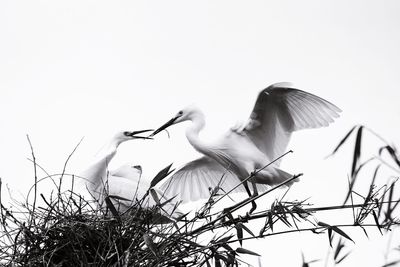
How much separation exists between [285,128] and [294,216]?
7.40 ft

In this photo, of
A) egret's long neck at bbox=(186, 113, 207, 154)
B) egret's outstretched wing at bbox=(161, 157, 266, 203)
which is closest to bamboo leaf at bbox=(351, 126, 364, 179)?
egret's long neck at bbox=(186, 113, 207, 154)

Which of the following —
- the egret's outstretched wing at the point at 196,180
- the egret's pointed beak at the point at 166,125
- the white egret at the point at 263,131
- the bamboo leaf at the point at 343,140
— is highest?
the egret's pointed beak at the point at 166,125

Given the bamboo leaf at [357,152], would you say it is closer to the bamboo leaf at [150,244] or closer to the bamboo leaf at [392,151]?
the bamboo leaf at [392,151]

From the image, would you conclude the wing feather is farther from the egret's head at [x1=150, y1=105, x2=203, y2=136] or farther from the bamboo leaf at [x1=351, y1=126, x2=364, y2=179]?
the bamboo leaf at [x1=351, y1=126, x2=364, y2=179]

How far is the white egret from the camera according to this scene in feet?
13.5

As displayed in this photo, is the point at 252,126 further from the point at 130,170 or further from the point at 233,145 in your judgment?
the point at 130,170

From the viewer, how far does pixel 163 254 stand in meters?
1.89

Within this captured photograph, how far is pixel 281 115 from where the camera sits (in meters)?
4.28

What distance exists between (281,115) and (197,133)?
484 mm

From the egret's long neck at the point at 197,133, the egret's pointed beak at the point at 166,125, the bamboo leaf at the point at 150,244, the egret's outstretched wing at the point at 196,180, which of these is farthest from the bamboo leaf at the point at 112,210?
the egret's outstretched wing at the point at 196,180

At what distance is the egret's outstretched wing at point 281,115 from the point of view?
4.07m

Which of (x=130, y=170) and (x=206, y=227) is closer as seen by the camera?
(x=206, y=227)

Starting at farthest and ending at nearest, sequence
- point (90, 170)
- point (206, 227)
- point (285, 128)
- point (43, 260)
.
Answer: point (285, 128)
point (90, 170)
point (206, 227)
point (43, 260)

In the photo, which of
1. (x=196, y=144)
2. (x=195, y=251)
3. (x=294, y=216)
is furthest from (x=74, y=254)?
(x=196, y=144)
